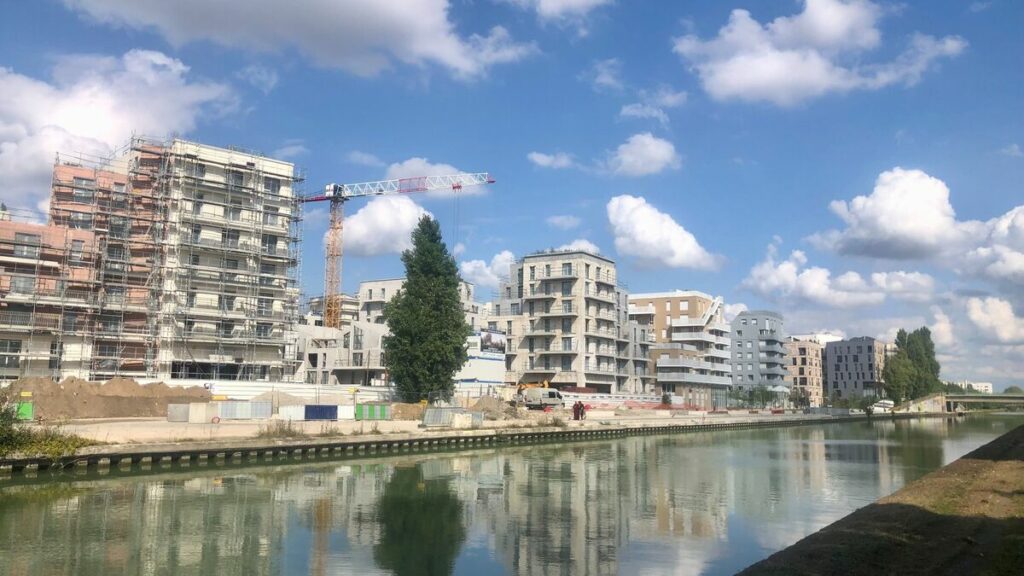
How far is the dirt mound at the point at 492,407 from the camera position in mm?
74919

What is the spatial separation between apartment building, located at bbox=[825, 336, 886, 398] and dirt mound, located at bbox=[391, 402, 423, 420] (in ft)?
490

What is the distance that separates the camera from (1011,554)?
614 inches

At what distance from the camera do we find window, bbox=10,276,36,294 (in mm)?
67938

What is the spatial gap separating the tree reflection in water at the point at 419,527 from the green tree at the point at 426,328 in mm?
32819

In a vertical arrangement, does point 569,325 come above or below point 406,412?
above

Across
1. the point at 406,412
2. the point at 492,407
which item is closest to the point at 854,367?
the point at 492,407

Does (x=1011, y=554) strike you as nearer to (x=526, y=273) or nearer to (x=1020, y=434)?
(x=1020, y=434)

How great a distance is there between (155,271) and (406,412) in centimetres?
3111

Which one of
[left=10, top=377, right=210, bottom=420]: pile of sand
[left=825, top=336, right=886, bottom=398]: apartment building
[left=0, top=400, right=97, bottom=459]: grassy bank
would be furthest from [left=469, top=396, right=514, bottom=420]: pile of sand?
[left=825, top=336, right=886, bottom=398]: apartment building

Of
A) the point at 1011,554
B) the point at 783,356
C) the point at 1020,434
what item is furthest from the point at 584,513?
the point at 783,356

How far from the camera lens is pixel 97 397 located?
5416 centimetres

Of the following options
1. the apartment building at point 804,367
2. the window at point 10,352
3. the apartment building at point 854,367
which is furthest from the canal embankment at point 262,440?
the apartment building at point 854,367

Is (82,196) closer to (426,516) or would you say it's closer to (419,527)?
(426,516)

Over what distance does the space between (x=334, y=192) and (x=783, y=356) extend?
100 m
